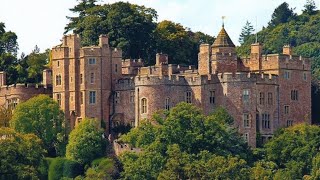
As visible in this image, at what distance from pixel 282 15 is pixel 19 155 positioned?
75631 mm

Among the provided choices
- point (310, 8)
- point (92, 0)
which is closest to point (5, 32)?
point (92, 0)

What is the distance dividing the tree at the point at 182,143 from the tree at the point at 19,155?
579 centimetres

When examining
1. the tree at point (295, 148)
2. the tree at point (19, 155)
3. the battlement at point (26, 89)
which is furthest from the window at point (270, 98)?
the battlement at point (26, 89)

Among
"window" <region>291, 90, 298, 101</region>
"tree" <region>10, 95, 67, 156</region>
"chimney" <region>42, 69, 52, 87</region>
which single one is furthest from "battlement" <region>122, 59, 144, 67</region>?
"window" <region>291, 90, 298, 101</region>

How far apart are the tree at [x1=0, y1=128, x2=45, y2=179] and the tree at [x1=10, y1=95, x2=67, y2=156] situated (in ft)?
8.09

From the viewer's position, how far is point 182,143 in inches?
4092

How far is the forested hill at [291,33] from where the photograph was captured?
525 feet

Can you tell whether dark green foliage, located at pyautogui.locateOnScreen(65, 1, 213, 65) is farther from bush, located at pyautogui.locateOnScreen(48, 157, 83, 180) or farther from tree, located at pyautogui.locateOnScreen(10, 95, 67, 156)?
bush, located at pyautogui.locateOnScreen(48, 157, 83, 180)

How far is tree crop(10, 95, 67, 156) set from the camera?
109312 millimetres

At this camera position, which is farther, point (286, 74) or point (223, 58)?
point (286, 74)

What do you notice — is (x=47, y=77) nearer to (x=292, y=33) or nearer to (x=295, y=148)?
(x=295, y=148)

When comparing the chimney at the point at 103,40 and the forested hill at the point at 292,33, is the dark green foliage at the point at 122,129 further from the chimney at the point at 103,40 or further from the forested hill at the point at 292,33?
the forested hill at the point at 292,33

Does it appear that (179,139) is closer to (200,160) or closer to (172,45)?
(200,160)

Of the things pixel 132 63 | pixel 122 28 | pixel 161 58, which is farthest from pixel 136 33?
pixel 161 58
